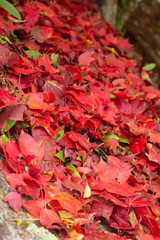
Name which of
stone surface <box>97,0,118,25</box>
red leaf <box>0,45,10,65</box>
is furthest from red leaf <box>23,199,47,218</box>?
stone surface <box>97,0,118,25</box>

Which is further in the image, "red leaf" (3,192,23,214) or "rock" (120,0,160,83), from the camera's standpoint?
"rock" (120,0,160,83)

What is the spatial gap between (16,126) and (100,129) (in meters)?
0.36

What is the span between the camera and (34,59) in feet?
3.40

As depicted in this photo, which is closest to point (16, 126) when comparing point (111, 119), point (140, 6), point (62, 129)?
point (62, 129)

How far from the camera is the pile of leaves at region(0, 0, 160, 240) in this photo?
0.68 m

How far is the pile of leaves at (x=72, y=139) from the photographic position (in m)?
0.68

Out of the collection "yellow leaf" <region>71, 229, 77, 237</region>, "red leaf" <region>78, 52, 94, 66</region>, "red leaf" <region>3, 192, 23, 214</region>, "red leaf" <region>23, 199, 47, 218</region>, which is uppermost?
"red leaf" <region>78, 52, 94, 66</region>

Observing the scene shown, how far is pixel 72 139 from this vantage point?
881 millimetres

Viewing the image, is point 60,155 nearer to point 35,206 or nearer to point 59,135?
point 59,135

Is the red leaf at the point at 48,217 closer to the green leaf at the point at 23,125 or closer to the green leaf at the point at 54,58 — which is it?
the green leaf at the point at 23,125

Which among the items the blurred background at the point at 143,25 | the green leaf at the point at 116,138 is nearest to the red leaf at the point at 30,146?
the green leaf at the point at 116,138

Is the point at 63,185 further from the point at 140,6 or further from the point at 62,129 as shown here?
the point at 140,6

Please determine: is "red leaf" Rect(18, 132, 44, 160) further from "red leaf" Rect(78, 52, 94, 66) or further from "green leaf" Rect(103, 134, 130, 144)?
"red leaf" Rect(78, 52, 94, 66)

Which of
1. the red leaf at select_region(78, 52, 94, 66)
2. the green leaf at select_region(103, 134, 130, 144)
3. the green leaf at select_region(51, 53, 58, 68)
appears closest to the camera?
the green leaf at select_region(103, 134, 130, 144)
